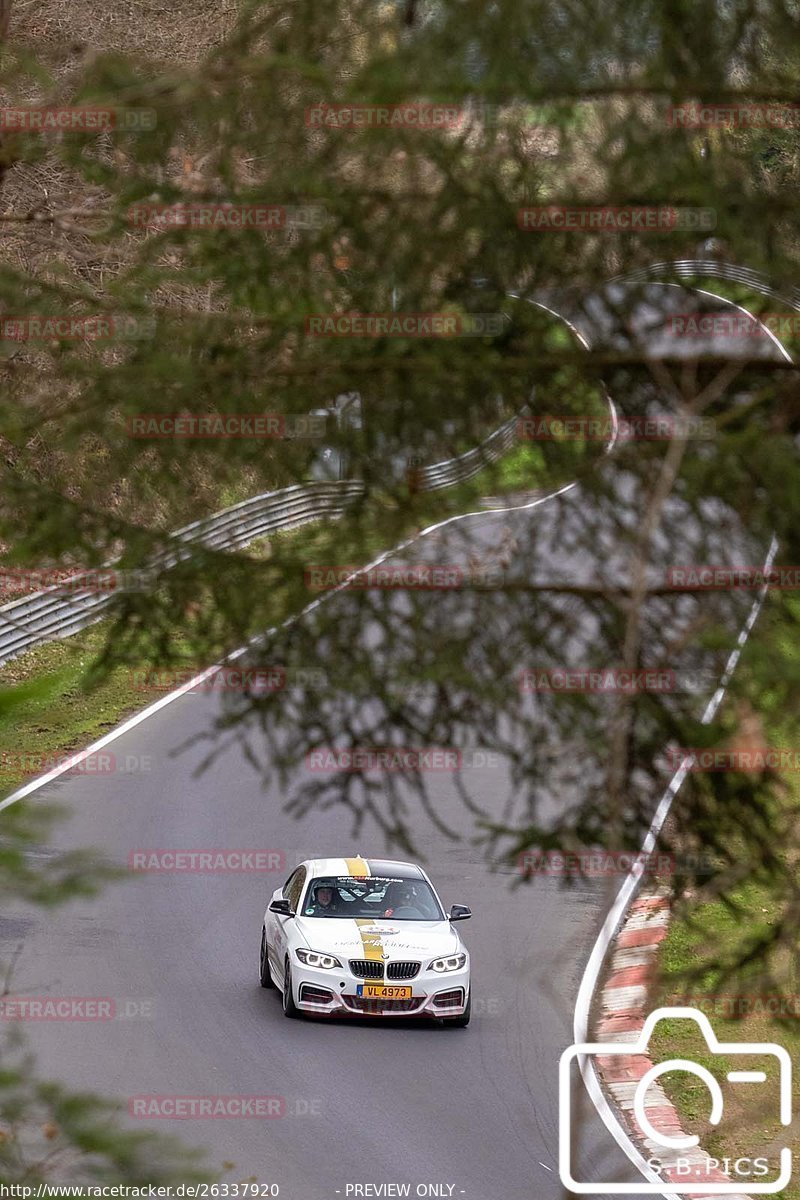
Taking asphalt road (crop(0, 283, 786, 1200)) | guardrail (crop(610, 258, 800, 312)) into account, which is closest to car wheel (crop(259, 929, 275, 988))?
asphalt road (crop(0, 283, 786, 1200))

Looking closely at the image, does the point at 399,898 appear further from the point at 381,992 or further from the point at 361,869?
the point at 381,992

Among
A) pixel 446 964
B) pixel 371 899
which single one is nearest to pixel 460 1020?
pixel 446 964

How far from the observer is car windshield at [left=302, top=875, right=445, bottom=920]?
46.8ft

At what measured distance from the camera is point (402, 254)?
5980 mm

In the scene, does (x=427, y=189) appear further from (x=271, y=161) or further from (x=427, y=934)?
(x=427, y=934)

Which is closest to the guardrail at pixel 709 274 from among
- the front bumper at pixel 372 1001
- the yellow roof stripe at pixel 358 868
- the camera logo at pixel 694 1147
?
the camera logo at pixel 694 1147

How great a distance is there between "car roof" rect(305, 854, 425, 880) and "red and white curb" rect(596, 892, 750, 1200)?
208 centimetres

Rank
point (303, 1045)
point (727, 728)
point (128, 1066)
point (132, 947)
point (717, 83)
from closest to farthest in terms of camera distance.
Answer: point (727, 728) < point (717, 83) < point (128, 1066) < point (303, 1045) < point (132, 947)

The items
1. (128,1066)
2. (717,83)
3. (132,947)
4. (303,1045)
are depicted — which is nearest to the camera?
(717,83)

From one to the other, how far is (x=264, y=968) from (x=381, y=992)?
1.25m

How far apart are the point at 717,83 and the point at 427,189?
1163 millimetres

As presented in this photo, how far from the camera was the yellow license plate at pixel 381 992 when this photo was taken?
546 inches

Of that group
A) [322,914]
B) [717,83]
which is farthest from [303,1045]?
[717,83]

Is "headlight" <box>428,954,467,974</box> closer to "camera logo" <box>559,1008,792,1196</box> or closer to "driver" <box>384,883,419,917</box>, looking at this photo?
"driver" <box>384,883,419,917</box>
